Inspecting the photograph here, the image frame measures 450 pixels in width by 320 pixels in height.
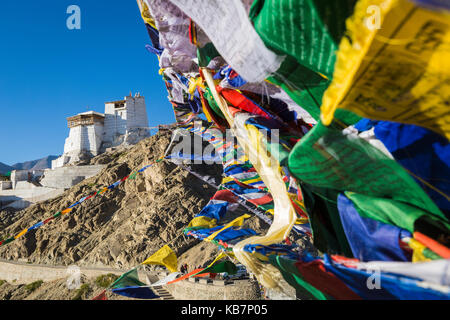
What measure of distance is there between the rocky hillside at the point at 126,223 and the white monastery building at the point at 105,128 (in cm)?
1588

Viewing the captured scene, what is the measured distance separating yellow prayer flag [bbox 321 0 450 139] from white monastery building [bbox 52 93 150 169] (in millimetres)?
37422

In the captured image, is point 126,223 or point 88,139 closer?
point 126,223

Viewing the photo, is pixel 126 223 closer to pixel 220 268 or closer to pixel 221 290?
pixel 221 290

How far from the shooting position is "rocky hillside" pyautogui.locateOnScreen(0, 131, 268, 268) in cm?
1502

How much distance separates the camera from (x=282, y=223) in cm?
Answer: 332

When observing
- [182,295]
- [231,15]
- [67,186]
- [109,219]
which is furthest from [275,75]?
[67,186]

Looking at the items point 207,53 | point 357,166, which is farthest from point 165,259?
point 357,166

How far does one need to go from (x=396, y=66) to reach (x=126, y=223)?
17654 millimetres

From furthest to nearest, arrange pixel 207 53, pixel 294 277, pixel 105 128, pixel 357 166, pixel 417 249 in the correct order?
pixel 105 128, pixel 207 53, pixel 294 277, pixel 357 166, pixel 417 249

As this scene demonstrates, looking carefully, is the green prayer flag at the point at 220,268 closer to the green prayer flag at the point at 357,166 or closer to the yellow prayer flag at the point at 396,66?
the green prayer flag at the point at 357,166

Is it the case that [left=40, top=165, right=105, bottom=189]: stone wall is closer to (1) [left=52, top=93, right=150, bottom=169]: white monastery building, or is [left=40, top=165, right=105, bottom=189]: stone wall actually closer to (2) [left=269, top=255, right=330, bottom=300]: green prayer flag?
(1) [left=52, top=93, right=150, bottom=169]: white monastery building

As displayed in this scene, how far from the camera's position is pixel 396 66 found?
4.68 feet

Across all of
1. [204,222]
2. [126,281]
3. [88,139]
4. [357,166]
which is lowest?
[126,281]

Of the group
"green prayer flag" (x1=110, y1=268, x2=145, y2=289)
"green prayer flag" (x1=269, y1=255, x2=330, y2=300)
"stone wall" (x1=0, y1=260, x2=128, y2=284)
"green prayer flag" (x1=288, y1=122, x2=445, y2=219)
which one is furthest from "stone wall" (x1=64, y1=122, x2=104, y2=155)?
"green prayer flag" (x1=288, y1=122, x2=445, y2=219)
